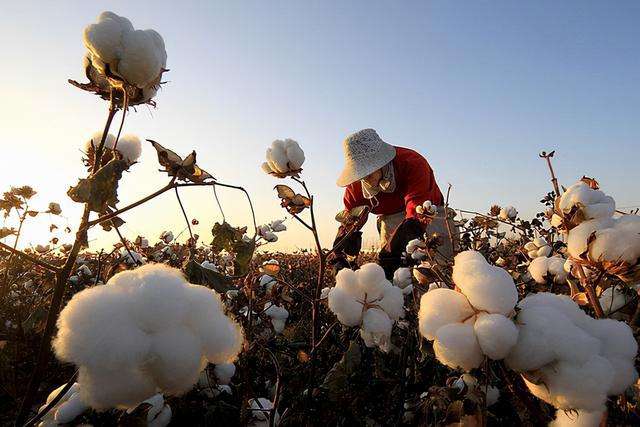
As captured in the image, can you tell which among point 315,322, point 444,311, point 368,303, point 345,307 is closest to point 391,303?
point 368,303

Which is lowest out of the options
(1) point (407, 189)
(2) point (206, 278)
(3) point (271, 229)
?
(2) point (206, 278)

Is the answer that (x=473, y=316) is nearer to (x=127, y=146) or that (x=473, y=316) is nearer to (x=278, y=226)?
(x=127, y=146)

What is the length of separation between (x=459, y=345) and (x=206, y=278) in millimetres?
700

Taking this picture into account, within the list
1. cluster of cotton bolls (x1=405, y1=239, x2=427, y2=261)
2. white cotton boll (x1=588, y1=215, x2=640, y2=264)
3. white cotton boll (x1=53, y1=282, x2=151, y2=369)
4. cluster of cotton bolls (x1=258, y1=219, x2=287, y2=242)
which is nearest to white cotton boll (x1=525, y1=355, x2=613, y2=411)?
white cotton boll (x1=588, y1=215, x2=640, y2=264)

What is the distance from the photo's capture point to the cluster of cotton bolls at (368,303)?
5.22 ft

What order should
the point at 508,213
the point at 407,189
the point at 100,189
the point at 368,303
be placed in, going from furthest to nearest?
the point at 407,189 < the point at 508,213 < the point at 368,303 < the point at 100,189

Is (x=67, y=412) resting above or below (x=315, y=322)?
below

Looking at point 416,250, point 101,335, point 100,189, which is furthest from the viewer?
point 416,250

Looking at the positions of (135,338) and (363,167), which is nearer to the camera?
(135,338)

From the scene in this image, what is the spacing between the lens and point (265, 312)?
9.39ft

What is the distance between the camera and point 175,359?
2.68ft

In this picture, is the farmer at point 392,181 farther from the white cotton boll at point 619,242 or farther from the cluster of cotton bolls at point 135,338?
the cluster of cotton bolls at point 135,338

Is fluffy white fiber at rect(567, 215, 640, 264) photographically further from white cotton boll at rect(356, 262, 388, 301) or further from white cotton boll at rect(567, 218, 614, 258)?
white cotton boll at rect(356, 262, 388, 301)

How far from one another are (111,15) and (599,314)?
5.52ft
